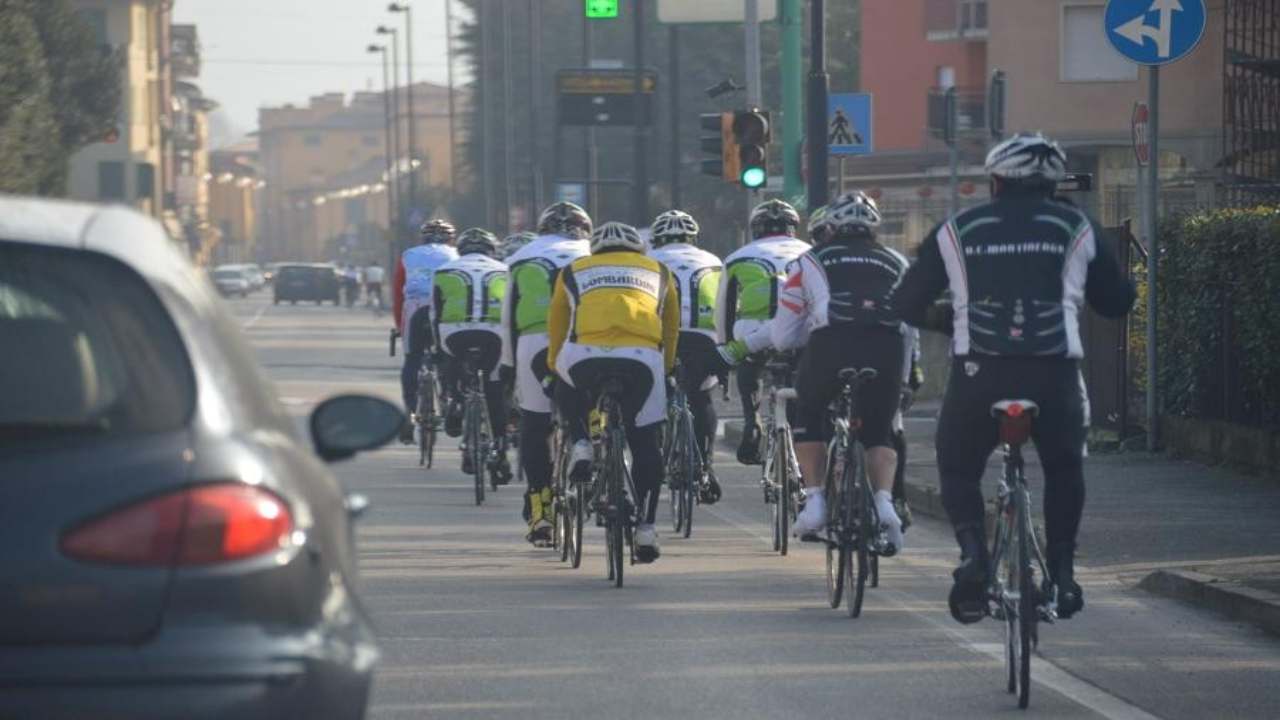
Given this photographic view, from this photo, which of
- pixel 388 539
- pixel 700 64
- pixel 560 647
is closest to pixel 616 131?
pixel 700 64

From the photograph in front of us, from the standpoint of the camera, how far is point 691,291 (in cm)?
1633

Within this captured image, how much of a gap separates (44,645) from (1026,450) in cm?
1714

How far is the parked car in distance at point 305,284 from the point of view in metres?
101

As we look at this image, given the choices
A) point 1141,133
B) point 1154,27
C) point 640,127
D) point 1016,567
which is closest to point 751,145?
→ point 1141,133

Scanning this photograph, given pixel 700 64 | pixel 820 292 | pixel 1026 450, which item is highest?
pixel 700 64

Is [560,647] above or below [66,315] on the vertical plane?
below

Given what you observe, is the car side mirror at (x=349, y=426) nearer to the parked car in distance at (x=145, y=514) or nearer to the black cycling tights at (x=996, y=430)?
the parked car in distance at (x=145, y=514)

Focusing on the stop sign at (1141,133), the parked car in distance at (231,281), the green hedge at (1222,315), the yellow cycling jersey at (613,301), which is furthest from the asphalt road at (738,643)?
the parked car in distance at (231,281)

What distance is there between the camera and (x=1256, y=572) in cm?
1187

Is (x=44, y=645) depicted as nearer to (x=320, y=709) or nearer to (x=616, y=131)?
(x=320, y=709)

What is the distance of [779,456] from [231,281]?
10674cm

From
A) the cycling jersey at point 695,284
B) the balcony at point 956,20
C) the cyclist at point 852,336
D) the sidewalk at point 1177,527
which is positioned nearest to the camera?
the cyclist at point 852,336

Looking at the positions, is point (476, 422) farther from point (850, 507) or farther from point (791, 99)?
point (791, 99)

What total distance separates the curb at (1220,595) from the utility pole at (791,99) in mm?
15578
